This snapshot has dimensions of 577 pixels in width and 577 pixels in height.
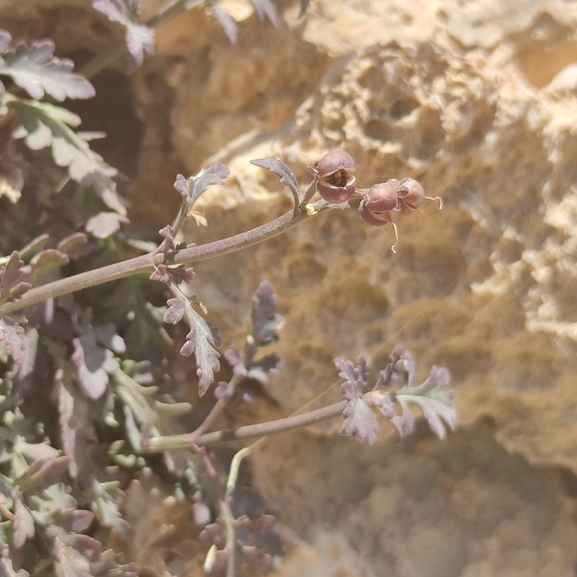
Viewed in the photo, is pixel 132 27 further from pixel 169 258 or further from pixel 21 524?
pixel 21 524

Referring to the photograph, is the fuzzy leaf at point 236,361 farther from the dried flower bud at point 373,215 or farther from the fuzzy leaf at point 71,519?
the dried flower bud at point 373,215

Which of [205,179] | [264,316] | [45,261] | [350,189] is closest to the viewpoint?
[350,189]

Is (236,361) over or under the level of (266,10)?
under

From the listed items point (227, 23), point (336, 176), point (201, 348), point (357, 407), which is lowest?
point (357, 407)

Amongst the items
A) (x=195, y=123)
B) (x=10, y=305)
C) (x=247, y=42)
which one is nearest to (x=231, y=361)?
(x=10, y=305)

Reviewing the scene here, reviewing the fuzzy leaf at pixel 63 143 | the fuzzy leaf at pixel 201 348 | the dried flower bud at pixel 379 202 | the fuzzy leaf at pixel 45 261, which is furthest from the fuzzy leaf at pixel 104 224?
the dried flower bud at pixel 379 202

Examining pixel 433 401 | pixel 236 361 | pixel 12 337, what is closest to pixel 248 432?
pixel 236 361

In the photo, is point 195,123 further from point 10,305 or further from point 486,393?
point 486,393
